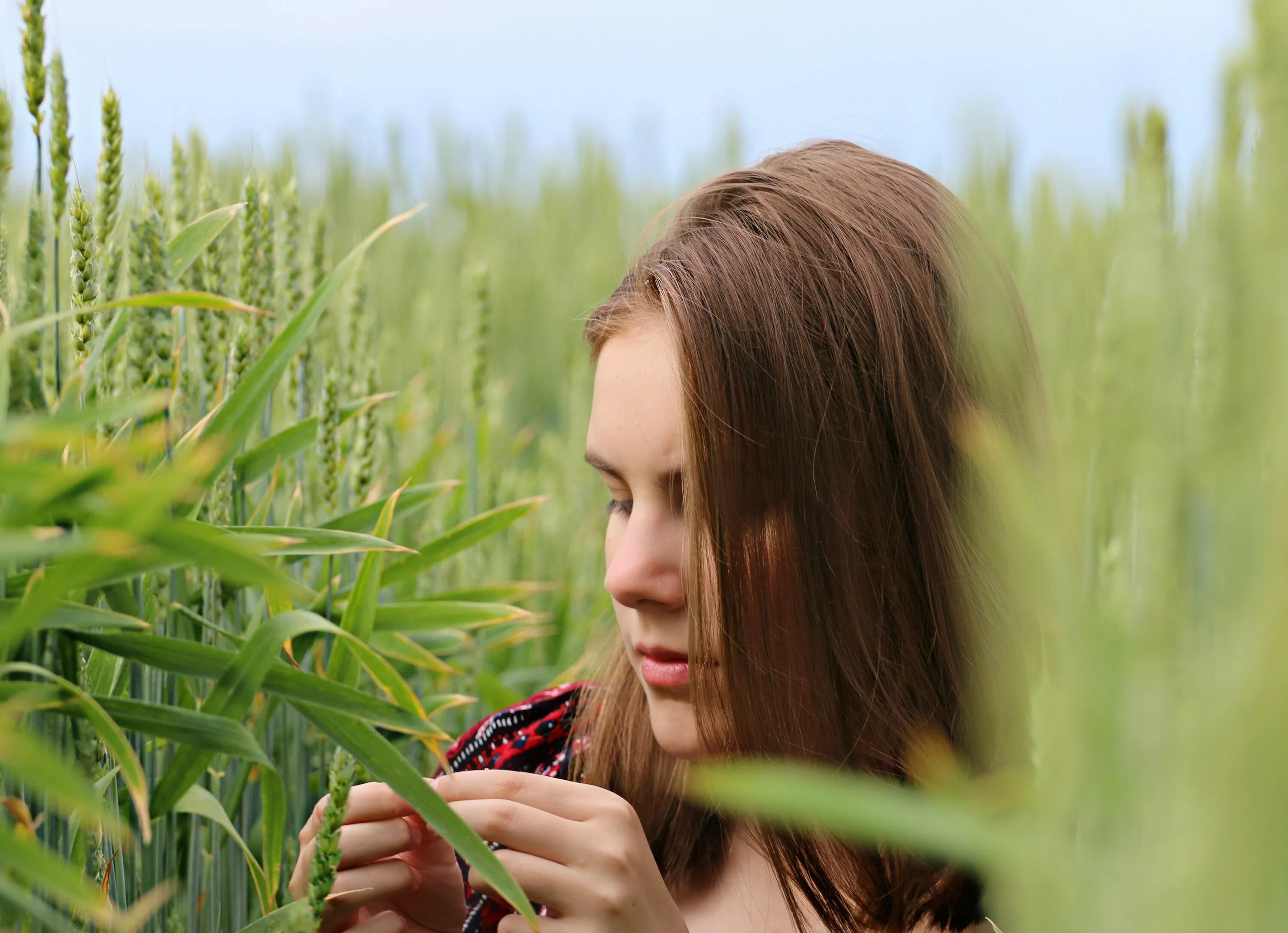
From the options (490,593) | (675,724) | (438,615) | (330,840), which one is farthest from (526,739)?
(330,840)

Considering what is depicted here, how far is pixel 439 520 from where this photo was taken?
1726 millimetres

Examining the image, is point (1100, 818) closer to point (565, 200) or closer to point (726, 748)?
point (726, 748)

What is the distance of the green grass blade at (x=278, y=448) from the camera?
40.9 inches

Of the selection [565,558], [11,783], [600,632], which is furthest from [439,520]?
[11,783]

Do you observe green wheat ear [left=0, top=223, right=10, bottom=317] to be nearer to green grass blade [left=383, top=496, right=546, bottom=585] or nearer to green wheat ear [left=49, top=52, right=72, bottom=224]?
green wheat ear [left=49, top=52, right=72, bottom=224]

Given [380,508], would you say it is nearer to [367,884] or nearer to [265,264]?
[265,264]

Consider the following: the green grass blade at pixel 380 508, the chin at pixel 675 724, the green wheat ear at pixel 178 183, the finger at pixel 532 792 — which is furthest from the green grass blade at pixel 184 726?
the green wheat ear at pixel 178 183

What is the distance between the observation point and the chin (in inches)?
39.3

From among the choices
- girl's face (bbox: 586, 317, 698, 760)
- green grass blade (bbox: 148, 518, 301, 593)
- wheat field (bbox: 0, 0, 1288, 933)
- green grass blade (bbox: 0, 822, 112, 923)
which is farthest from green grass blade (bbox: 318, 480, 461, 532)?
green grass blade (bbox: 0, 822, 112, 923)

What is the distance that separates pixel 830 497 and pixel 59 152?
66cm

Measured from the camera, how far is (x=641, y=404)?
3.24 ft

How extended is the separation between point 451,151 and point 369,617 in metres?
3.51

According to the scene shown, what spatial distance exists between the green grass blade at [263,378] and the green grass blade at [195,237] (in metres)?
0.09

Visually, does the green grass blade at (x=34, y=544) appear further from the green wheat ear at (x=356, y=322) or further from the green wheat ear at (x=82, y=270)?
the green wheat ear at (x=356, y=322)
